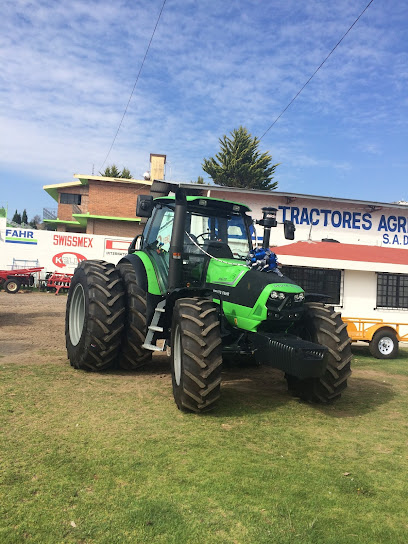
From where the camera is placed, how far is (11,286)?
2145 centimetres

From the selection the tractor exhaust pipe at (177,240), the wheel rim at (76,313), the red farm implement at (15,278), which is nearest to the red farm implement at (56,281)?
the red farm implement at (15,278)

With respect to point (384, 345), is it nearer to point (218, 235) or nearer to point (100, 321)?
point (218, 235)

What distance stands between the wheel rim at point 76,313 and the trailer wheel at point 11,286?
602 inches

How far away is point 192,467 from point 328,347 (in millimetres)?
2283

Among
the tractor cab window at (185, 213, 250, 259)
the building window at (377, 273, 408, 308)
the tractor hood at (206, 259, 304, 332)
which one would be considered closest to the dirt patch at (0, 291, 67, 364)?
the tractor cab window at (185, 213, 250, 259)

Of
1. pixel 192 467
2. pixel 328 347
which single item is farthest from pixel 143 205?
pixel 192 467

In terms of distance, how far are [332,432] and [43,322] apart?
30.2 ft

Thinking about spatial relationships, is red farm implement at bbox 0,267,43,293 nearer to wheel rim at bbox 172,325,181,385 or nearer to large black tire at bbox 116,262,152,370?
large black tire at bbox 116,262,152,370

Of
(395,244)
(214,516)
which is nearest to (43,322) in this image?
(214,516)

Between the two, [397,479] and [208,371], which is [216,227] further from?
[397,479]

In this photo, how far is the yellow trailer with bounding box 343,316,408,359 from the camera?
12.1m

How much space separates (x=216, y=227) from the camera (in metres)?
6.59

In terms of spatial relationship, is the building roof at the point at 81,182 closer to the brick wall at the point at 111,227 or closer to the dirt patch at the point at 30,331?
the brick wall at the point at 111,227

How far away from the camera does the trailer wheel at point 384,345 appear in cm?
1208
